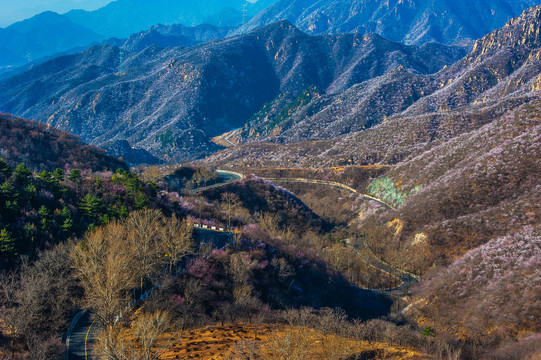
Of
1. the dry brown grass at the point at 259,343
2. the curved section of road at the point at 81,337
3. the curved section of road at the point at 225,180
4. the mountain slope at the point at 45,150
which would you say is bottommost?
the dry brown grass at the point at 259,343

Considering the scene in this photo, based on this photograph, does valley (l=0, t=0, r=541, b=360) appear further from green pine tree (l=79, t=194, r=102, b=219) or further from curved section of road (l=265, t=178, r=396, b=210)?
curved section of road (l=265, t=178, r=396, b=210)

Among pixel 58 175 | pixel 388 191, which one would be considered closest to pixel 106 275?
pixel 58 175

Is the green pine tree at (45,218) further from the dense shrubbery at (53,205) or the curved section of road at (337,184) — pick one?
the curved section of road at (337,184)

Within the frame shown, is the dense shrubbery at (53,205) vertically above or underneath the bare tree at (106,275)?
above

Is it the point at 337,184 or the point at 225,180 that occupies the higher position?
the point at 225,180

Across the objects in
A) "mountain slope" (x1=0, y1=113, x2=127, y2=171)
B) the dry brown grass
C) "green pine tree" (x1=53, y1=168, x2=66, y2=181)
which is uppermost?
"mountain slope" (x1=0, y1=113, x2=127, y2=171)

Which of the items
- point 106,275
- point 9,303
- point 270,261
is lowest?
point 270,261

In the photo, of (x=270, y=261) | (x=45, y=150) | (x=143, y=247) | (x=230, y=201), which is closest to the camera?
(x=143, y=247)

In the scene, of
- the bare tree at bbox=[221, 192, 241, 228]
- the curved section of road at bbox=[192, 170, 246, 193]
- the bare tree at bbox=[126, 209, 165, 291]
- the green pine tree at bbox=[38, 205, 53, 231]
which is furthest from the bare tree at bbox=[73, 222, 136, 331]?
the curved section of road at bbox=[192, 170, 246, 193]

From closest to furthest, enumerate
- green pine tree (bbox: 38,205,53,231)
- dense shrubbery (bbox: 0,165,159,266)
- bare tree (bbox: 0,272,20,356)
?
bare tree (bbox: 0,272,20,356), dense shrubbery (bbox: 0,165,159,266), green pine tree (bbox: 38,205,53,231)

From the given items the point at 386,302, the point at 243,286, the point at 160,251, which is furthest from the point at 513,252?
the point at 160,251

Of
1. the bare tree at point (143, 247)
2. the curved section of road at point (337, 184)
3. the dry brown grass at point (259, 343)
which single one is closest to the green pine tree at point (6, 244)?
the bare tree at point (143, 247)

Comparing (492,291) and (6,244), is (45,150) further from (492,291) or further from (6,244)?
(492,291)
